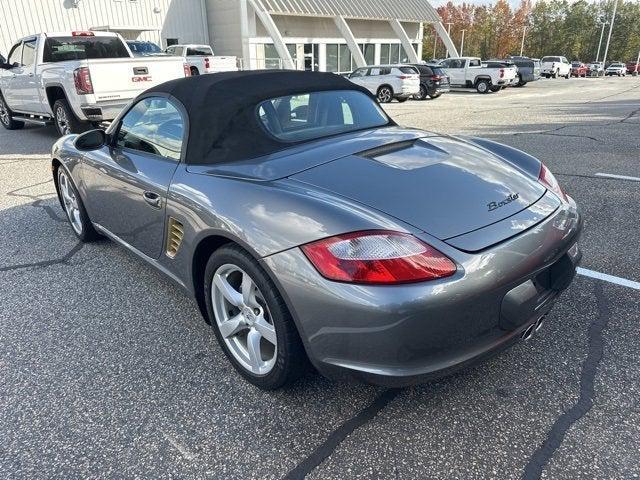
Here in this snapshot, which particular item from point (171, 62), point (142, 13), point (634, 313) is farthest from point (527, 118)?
point (142, 13)

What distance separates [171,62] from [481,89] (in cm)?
1907

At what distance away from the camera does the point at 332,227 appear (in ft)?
6.13

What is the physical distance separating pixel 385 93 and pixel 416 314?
721 inches

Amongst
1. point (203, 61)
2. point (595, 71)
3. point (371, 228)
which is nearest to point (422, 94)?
point (203, 61)

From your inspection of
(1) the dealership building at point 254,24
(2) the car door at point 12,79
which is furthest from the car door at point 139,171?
(1) the dealership building at point 254,24

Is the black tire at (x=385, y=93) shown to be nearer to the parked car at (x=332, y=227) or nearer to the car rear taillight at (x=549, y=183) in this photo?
the parked car at (x=332, y=227)

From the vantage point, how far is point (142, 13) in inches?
1007

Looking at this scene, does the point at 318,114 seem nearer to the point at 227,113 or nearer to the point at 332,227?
the point at 227,113

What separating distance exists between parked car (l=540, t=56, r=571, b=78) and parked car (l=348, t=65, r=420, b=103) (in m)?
26.0

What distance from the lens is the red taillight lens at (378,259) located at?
1.77 meters

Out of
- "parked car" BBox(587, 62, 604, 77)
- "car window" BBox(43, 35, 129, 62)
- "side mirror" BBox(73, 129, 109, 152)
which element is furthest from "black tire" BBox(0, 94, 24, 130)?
"parked car" BBox(587, 62, 604, 77)

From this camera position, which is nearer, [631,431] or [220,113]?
[631,431]

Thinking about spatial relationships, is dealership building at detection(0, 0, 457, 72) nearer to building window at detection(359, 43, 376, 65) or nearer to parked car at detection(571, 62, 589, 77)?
building window at detection(359, 43, 376, 65)

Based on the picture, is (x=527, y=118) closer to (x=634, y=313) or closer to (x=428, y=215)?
→ (x=634, y=313)
